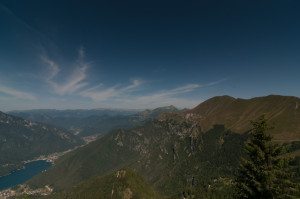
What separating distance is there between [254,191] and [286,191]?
3.32 meters

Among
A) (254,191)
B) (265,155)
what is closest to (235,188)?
(254,191)

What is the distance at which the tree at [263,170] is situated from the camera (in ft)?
114

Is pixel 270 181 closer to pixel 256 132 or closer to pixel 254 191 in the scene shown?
pixel 254 191

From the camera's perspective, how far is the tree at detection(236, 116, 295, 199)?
3484 centimetres

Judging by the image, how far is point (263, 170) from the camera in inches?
1374

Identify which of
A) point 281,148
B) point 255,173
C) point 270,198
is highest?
point 281,148

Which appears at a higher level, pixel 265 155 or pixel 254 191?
pixel 265 155

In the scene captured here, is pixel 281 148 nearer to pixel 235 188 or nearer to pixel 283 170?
pixel 283 170

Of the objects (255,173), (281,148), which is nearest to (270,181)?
(255,173)

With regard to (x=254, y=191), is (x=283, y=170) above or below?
above

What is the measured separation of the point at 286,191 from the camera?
35094 millimetres

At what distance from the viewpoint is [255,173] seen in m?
36.0

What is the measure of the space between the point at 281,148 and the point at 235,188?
280 inches

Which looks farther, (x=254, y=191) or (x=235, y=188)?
(x=235, y=188)
